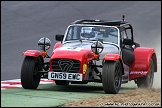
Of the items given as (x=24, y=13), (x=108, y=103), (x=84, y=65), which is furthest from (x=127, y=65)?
(x=24, y=13)

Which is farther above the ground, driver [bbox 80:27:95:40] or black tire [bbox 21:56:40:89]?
driver [bbox 80:27:95:40]

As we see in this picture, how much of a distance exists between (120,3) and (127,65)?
19643mm

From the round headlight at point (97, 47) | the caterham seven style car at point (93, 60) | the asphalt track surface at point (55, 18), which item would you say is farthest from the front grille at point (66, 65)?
the asphalt track surface at point (55, 18)

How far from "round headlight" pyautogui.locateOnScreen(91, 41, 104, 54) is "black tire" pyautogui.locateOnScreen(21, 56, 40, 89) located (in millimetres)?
1318

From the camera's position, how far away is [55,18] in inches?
1121

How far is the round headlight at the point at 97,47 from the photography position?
40.4 feet

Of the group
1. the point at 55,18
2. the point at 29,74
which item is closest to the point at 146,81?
the point at 29,74

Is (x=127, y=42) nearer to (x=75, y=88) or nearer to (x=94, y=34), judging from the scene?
(x=94, y=34)

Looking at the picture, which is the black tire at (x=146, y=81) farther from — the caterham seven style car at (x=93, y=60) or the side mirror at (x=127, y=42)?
the side mirror at (x=127, y=42)

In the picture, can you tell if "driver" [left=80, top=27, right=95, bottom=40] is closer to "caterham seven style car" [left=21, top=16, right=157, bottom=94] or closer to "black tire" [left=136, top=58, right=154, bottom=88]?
"caterham seven style car" [left=21, top=16, right=157, bottom=94]

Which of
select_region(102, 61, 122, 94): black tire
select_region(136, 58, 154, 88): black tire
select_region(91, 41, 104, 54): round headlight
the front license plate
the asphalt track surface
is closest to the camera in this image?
select_region(102, 61, 122, 94): black tire

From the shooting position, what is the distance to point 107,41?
13492 mm

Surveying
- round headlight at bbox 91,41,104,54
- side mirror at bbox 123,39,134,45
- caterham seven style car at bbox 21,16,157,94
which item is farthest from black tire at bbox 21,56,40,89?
side mirror at bbox 123,39,134,45

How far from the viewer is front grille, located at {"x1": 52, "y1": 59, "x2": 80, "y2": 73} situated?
12.2 meters
